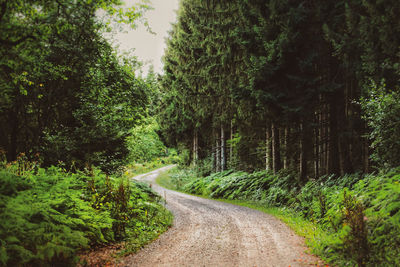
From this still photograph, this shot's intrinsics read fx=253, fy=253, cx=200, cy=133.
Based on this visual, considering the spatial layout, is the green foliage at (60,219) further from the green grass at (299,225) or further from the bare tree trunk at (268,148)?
the bare tree trunk at (268,148)

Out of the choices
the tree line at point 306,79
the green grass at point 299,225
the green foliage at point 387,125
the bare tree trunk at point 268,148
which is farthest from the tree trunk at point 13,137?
the green foliage at point 387,125

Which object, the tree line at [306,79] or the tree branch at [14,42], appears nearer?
the tree branch at [14,42]

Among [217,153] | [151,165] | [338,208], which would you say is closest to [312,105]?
[338,208]

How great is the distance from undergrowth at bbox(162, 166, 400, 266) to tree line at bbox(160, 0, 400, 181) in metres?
1.11

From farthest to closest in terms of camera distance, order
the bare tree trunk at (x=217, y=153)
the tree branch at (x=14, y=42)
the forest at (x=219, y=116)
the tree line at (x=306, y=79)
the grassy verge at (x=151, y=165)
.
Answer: the grassy verge at (x=151, y=165) < the bare tree trunk at (x=217, y=153) < the tree line at (x=306, y=79) < the forest at (x=219, y=116) < the tree branch at (x=14, y=42)

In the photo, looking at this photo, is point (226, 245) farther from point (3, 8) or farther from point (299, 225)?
point (3, 8)

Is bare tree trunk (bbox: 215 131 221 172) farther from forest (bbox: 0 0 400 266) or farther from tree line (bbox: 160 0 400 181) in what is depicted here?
tree line (bbox: 160 0 400 181)

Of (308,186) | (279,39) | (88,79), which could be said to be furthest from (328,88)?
(88,79)

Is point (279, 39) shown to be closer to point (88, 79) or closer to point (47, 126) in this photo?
point (88, 79)

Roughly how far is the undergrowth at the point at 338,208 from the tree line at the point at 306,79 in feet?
3.64

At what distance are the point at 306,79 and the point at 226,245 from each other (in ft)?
25.8

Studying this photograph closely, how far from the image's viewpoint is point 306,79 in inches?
424

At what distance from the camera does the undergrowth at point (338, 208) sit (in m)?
4.42

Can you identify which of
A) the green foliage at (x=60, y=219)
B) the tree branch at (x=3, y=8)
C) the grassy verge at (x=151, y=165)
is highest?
the tree branch at (x=3, y=8)
